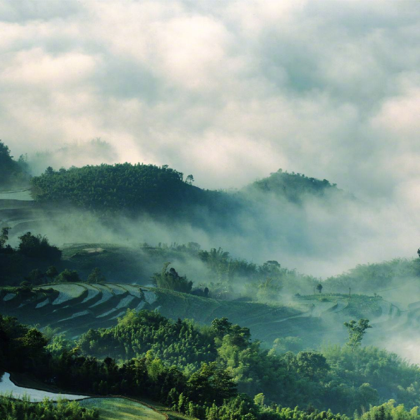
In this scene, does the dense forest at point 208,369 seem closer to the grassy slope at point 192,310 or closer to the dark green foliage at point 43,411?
the dark green foliage at point 43,411

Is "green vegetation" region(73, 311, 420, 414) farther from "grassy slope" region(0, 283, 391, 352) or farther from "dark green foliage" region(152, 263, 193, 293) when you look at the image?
"dark green foliage" region(152, 263, 193, 293)

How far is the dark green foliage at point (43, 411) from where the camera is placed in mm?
24723

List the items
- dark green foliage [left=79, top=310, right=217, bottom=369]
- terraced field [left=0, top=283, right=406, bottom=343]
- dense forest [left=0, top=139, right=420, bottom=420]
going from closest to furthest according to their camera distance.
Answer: dense forest [left=0, top=139, right=420, bottom=420] → dark green foliage [left=79, top=310, right=217, bottom=369] → terraced field [left=0, top=283, right=406, bottom=343]

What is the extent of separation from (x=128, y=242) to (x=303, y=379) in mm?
94226

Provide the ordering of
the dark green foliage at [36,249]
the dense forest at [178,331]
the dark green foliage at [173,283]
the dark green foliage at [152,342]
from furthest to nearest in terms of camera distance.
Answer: the dark green foliage at [173,283]
the dark green foliage at [36,249]
the dark green foliage at [152,342]
the dense forest at [178,331]

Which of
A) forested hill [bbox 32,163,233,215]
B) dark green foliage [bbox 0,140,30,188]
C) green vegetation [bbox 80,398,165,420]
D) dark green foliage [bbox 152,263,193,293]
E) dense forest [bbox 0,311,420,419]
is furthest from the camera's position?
dark green foliage [bbox 0,140,30,188]

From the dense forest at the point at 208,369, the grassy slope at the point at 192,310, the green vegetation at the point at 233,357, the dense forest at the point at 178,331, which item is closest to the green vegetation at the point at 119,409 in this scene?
the dense forest at the point at 178,331

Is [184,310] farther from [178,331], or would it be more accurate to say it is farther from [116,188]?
[116,188]

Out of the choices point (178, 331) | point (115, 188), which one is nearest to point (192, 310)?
point (178, 331)

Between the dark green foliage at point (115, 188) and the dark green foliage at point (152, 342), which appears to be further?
the dark green foliage at point (115, 188)

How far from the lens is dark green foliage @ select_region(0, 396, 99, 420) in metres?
24.7

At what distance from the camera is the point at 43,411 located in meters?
25.3

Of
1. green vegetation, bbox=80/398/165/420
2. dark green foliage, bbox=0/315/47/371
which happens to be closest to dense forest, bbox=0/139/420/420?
dark green foliage, bbox=0/315/47/371

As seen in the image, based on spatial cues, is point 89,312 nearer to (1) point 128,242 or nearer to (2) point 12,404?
(2) point 12,404
